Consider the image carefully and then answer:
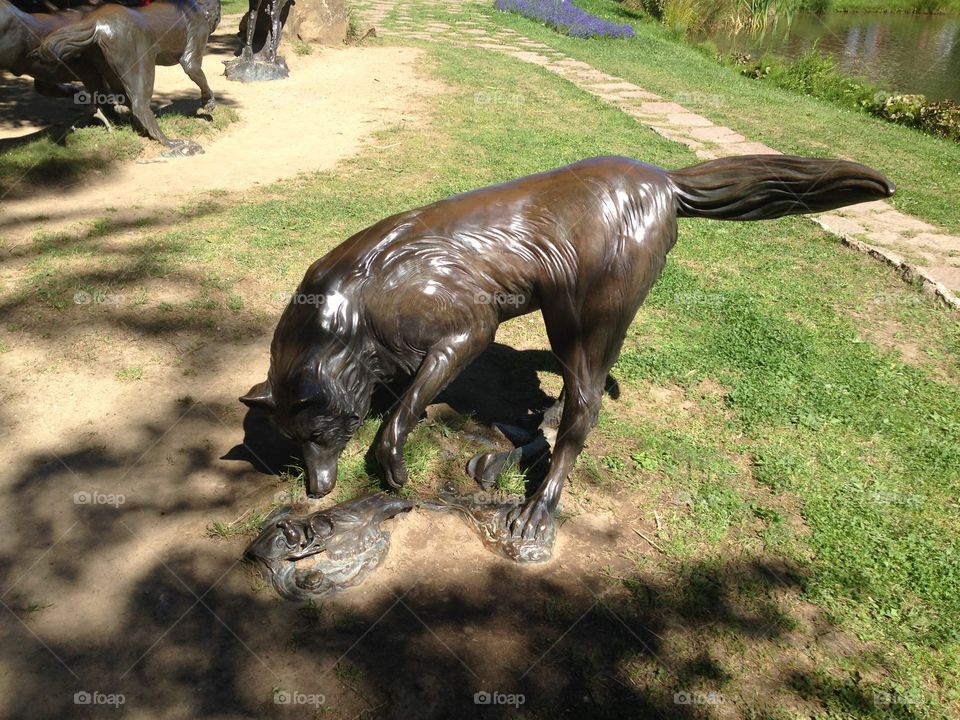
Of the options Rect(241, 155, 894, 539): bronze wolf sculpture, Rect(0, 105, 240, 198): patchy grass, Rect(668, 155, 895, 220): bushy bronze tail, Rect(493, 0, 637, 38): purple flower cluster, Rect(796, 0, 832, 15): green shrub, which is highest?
Rect(796, 0, 832, 15): green shrub

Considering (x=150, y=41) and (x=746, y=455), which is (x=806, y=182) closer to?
(x=746, y=455)

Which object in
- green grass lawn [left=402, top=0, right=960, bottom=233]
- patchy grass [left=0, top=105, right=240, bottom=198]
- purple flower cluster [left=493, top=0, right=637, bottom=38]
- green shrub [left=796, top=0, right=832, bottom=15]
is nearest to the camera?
patchy grass [left=0, top=105, right=240, bottom=198]

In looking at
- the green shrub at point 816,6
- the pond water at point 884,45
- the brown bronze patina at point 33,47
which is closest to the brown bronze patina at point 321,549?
the brown bronze patina at point 33,47

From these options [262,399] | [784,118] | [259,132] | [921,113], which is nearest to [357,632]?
[262,399]

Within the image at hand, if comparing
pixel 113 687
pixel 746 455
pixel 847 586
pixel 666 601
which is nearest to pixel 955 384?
pixel 746 455

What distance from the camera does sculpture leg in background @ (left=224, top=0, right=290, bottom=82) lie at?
12.0 m

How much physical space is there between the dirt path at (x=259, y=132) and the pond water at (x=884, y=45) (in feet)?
33.1

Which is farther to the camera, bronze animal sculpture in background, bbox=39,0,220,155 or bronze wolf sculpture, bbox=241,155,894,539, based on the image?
bronze animal sculpture in background, bbox=39,0,220,155

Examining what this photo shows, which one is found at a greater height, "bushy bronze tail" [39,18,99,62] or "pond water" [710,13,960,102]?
"pond water" [710,13,960,102]

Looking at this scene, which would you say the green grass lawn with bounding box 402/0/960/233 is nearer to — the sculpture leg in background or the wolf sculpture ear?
the sculpture leg in background

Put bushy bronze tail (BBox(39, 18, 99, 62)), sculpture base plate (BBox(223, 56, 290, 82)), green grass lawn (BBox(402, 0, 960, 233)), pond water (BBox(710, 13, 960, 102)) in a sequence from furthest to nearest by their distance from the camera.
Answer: pond water (BBox(710, 13, 960, 102)), sculpture base plate (BBox(223, 56, 290, 82)), green grass lawn (BBox(402, 0, 960, 233)), bushy bronze tail (BBox(39, 18, 99, 62))

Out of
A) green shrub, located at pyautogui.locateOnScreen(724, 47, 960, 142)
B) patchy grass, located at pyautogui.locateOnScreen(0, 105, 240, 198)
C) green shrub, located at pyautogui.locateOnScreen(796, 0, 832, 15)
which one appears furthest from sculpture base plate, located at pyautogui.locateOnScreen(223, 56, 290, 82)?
green shrub, located at pyautogui.locateOnScreen(796, 0, 832, 15)

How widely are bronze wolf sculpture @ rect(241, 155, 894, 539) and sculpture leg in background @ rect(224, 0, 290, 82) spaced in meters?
10.2

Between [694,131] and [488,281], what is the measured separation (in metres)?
8.09
